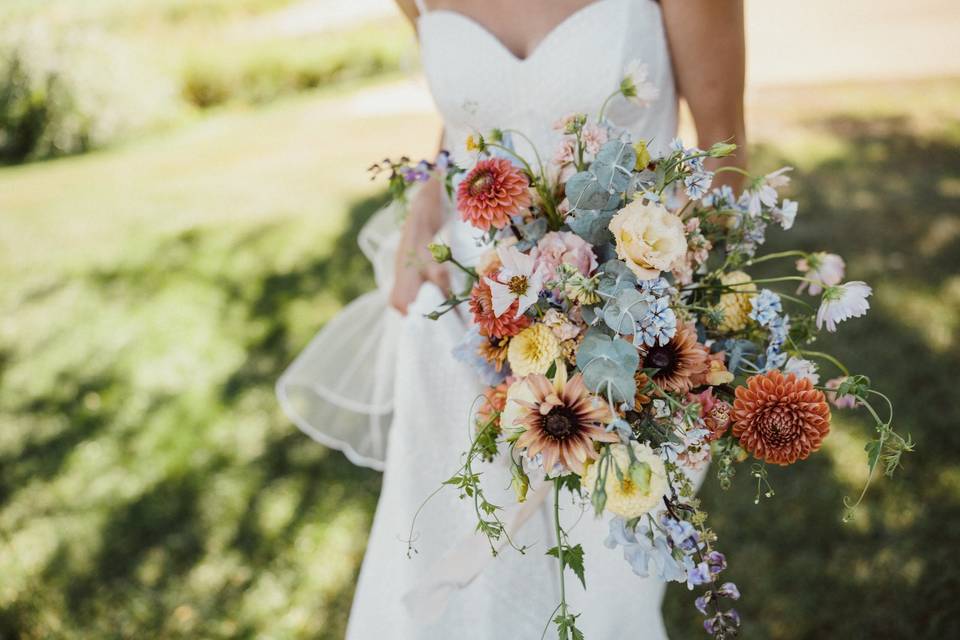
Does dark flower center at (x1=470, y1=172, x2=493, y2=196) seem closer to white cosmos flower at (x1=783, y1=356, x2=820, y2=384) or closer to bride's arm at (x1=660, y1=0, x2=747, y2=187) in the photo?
white cosmos flower at (x1=783, y1=356, x2=820, y2=384)

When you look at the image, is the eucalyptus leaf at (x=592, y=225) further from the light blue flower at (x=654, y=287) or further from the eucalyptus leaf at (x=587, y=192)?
the light blue flower at (x=654, y=287)

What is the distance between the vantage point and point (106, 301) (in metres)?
4.86

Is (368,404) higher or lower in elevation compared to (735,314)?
lower

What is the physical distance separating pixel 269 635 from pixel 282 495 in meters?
0.68

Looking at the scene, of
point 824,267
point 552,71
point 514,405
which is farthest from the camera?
point 552,71

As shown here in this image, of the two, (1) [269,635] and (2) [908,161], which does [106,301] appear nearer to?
(1) [269,635]

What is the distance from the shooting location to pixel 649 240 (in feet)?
3.54

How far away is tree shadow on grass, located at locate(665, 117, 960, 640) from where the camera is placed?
8.16ft

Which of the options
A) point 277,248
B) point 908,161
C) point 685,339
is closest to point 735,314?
point 685,339

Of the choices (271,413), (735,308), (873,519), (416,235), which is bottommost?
(873,519)

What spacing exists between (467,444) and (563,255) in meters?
0.70

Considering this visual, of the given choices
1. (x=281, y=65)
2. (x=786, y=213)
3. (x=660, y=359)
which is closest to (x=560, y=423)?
(x=660, y=359)

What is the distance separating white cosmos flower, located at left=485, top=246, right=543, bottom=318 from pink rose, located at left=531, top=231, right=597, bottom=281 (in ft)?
0.07

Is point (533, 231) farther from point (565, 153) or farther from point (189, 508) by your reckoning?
point (189, 508)
